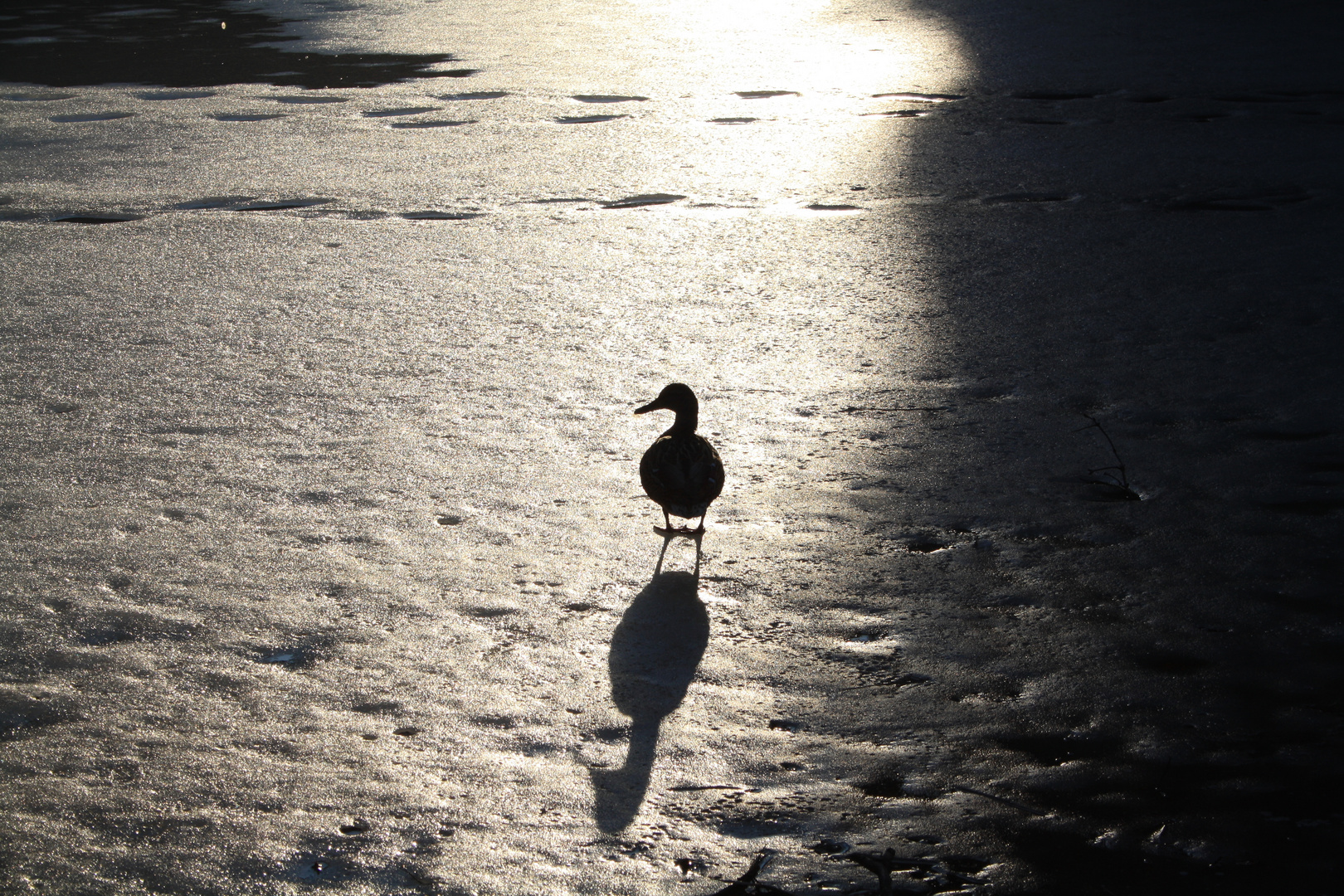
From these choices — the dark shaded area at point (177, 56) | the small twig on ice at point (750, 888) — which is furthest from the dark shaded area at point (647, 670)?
the dark shaded area at point (177, 56)

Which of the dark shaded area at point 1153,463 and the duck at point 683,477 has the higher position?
the duck at point 683,477

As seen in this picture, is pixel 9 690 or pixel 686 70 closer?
pixel 9 690

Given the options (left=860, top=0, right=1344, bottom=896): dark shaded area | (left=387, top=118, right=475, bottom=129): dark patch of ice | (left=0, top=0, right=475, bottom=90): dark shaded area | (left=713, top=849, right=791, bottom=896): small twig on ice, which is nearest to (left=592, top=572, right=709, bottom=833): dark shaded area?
(left=713, top=849, right=791, bottom=896): small twig on ice

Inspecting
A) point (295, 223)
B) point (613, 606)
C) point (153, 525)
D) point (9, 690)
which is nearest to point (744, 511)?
point (613, 606)

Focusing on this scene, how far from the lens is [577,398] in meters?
4.00

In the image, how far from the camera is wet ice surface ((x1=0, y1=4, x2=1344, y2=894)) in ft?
7.17

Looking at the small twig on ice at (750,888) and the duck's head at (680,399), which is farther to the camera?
the duck's head at (680,399)

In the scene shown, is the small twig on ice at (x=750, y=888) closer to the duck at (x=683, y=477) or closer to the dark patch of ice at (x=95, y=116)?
the duck at (x=683, y=477)

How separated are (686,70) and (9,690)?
7.62 metres

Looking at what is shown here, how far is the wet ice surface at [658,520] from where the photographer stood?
219 cm

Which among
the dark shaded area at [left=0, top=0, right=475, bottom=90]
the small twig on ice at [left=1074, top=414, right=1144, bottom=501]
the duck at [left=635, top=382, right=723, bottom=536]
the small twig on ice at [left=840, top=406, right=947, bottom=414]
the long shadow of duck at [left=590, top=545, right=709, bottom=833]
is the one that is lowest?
the dark shaded area at [left=0, top=0, right=475, bottom=90]

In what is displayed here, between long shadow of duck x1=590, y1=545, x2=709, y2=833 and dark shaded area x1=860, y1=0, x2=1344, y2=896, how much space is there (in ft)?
1.53

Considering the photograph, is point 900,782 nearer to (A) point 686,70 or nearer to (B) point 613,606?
(B) point 613,606

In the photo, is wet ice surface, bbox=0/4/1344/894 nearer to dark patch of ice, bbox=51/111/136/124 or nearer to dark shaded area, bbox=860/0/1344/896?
dark shaded area, bbox=860/0/1344/896
